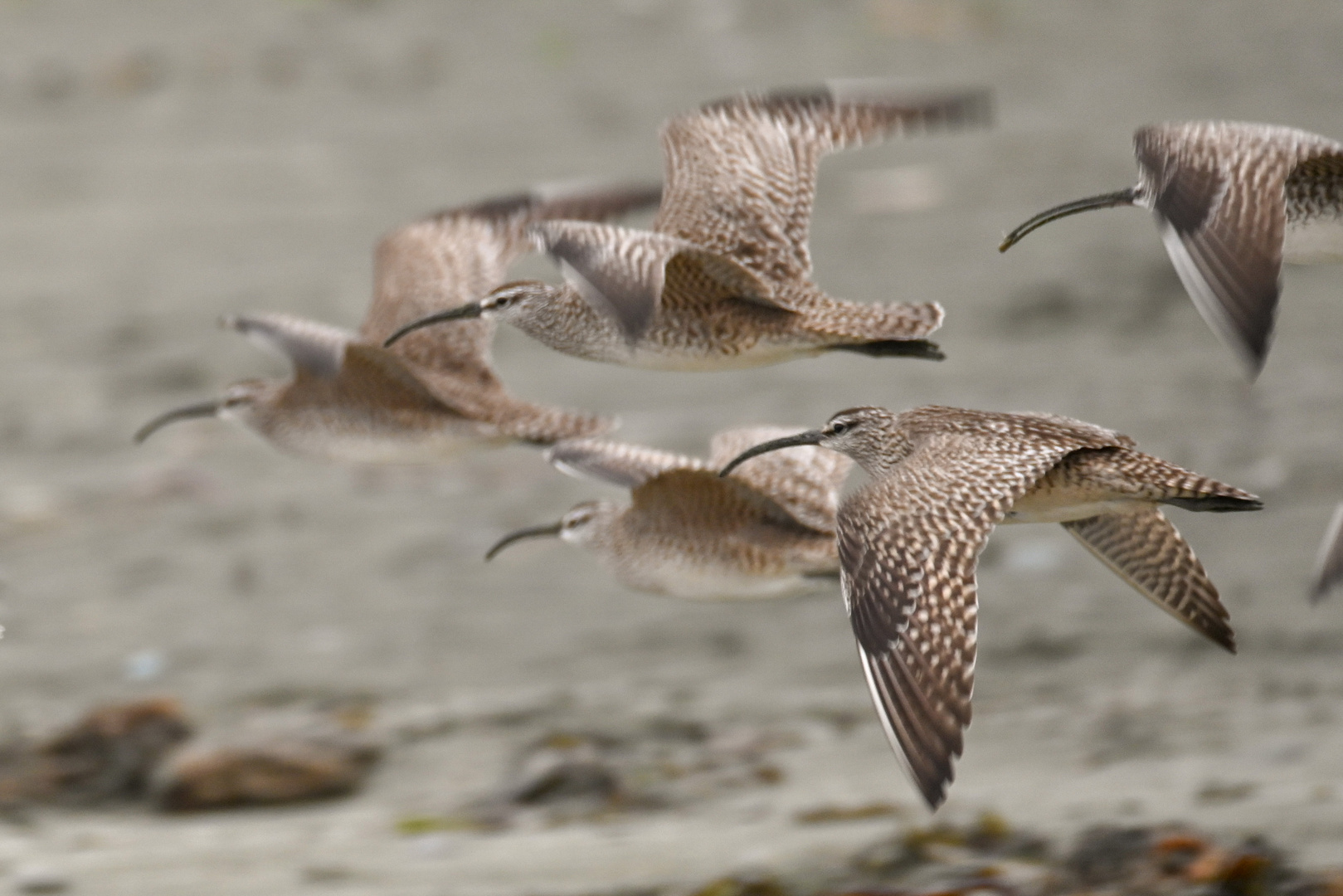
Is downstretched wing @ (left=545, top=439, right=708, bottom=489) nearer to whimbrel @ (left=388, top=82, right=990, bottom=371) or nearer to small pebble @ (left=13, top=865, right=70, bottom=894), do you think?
whimbrel @ (left=388, top=82, right=990, bottom=371)

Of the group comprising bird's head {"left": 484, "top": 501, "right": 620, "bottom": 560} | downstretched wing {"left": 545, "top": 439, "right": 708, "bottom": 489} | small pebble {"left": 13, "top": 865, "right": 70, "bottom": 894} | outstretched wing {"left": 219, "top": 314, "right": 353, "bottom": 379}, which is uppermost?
outstretched wing {"left": 219, "top": 314, "right": 353, "bottom": 379}

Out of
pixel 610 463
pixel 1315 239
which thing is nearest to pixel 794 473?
pixel 610 463

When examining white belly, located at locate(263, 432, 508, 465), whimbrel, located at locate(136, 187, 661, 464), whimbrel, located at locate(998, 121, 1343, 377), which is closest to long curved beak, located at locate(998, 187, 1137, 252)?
whimbrel, located at locate(998, 121, 1343, 377)

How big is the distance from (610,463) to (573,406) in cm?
418

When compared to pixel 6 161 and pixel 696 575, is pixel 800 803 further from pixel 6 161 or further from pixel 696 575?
pixel 6 161

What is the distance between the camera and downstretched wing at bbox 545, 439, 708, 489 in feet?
17.5

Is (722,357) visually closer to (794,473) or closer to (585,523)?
(794,473)

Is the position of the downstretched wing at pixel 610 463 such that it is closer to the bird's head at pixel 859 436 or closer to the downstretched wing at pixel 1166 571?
the bird's head at pixel 859 436

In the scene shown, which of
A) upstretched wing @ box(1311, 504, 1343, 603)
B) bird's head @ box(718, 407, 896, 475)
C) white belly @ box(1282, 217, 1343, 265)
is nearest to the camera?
white belly @ box(1282, 217, 1343, 265)

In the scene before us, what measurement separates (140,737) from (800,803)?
6.96 feet

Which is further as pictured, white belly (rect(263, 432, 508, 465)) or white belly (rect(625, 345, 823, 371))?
white belly (rect(263, 432, 508, 465))

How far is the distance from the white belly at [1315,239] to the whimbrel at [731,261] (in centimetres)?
79

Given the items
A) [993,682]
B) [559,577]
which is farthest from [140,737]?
[993,682]

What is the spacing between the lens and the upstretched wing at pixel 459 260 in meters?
6.07
